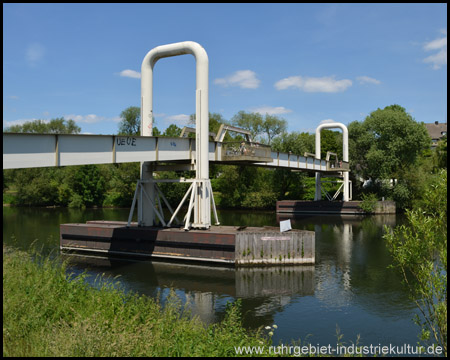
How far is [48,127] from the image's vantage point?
98750 millimetres

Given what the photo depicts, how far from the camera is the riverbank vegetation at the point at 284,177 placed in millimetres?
56406

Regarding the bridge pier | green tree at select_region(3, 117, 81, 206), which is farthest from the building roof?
the bridge pier

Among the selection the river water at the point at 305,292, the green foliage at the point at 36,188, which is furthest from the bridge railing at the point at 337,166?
the green foliage at the point at 36,188

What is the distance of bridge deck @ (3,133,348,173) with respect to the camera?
54.3ft

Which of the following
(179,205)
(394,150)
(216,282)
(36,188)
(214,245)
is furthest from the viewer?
(36,188)

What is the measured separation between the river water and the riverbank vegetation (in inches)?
1174

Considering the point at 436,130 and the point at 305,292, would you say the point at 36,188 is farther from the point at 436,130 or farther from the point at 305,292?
the point at 436,130

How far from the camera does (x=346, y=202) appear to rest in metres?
55.8

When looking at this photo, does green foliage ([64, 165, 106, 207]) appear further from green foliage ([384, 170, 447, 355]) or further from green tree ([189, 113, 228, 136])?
green foliage ([384, 170, 447, 355])

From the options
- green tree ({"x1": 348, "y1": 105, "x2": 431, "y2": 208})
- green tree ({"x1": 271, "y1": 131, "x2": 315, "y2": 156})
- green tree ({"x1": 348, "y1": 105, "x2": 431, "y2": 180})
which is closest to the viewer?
green tree ({"x1": 348, "y1": 105, "x2": 431, "y2": 208})

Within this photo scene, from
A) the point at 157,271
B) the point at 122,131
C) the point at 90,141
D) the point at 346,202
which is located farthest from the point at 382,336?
the point at 122,131

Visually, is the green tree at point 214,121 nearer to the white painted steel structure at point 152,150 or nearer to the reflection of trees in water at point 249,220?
the reflection of trees in water at point 249,220

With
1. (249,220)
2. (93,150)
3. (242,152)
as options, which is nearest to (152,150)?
(93,150)

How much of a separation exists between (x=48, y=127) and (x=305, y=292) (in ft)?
307
